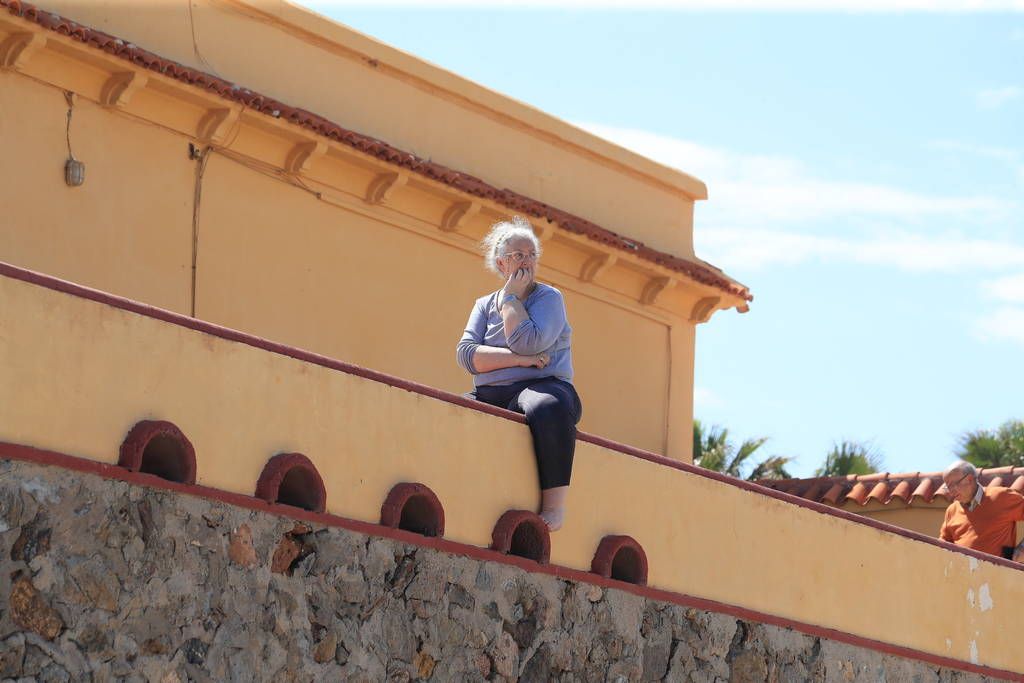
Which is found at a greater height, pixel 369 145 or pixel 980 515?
pixel 369 145

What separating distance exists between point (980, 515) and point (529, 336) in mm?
5805

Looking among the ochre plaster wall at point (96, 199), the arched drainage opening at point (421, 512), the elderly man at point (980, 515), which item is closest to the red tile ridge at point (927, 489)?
the elderly man at point (980, 515)

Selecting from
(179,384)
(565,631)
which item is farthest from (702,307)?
(179,384)

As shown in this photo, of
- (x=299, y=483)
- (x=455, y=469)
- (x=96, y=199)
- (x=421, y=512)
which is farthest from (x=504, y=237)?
(x=96, y=199)

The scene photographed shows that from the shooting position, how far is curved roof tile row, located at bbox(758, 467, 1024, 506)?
1642 centimetres

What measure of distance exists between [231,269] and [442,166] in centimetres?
212

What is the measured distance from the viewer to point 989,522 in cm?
1376

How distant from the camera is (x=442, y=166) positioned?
15.1 m

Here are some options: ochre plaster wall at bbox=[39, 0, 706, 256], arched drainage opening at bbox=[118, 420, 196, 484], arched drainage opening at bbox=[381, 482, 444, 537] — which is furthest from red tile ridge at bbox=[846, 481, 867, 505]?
arched drainage opening at bbox=[118, 420, 196, 484]

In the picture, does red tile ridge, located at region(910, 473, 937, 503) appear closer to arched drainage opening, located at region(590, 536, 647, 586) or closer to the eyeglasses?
arched drainage opening, located at region(590, 536, 647, 586)

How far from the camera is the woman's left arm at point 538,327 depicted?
9273 mm

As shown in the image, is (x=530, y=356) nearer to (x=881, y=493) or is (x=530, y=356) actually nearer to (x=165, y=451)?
(x=165, y=451)

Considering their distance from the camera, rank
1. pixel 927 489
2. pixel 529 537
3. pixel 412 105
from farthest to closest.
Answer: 1. pixel 927 489
2. pixel 412 105
3. pixel 529 537

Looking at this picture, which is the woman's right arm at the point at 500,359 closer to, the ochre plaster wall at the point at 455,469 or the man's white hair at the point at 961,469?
the ochre plaster wall at the point at 455,469
